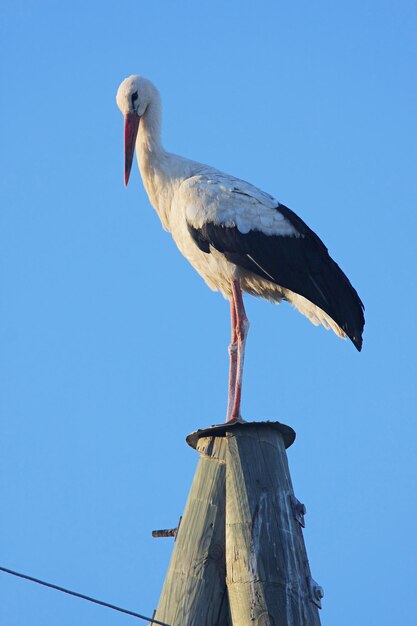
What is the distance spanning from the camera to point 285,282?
8328mm

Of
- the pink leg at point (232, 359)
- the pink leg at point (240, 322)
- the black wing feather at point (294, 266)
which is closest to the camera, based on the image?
the pink leg at point (232, 359)

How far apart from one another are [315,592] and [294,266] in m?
4.01

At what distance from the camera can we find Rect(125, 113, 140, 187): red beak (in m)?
9.09

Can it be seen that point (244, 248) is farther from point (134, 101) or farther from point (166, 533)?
point (166, 533)

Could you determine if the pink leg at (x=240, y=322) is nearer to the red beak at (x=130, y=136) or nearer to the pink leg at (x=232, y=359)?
the pink leg at (x=232, y=359)

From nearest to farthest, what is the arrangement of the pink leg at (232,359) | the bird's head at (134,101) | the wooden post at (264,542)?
1. the wooden post at (264,542)
2. the pink leg at (232,359)
3. the bird's head at (134,101)

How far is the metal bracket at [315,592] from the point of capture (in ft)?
15.4

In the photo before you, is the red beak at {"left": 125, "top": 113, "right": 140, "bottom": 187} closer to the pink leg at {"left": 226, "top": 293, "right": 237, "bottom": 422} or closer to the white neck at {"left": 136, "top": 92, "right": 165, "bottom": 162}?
the white neck at {"left": 136, "top": 92, "right": 165, "bottom": 162}

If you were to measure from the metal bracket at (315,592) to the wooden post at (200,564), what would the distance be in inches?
14.7

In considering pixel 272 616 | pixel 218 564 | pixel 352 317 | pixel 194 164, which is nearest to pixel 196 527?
pixel 218 564

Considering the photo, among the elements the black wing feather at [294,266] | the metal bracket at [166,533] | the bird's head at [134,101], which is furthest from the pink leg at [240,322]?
the metal bracket at [166,533]

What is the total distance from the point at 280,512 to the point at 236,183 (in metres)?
4.37

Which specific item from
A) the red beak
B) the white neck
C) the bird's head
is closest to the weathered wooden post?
the red beak

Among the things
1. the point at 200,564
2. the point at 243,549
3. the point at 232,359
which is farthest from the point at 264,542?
the point at 232,359
